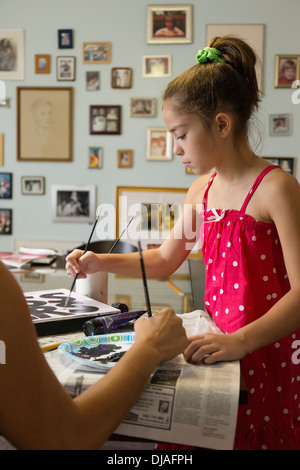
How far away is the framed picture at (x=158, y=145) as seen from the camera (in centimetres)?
338

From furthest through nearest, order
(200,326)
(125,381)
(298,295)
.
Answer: (200,326)
(298,295)
(125,381)

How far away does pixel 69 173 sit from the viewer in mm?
3469

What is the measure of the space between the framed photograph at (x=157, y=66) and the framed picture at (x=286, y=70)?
0.73 m

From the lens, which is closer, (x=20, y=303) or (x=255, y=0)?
(x=20, y=303)

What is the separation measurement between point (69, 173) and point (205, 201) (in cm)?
237

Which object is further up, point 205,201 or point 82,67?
point 82,67

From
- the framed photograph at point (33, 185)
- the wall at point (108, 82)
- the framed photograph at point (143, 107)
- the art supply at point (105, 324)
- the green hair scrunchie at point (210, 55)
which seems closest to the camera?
the art supply at point (105, 324)

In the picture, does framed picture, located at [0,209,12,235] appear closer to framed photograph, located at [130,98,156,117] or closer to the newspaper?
framed photograph, located at [130,98,156,117]

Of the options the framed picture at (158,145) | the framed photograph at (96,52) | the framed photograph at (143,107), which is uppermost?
the framed photograph at (96,52)

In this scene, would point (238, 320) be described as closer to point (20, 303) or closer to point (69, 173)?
point (20, 303)

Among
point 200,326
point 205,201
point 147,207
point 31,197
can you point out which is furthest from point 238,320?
point 31,197

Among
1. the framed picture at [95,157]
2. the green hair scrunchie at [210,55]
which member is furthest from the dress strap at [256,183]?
the framed picture at [95,157]

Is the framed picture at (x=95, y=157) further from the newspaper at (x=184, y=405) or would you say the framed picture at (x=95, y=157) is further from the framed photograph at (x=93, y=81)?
the newspaper at (x=184, y=405)

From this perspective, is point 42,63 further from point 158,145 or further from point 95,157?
point 158,145
